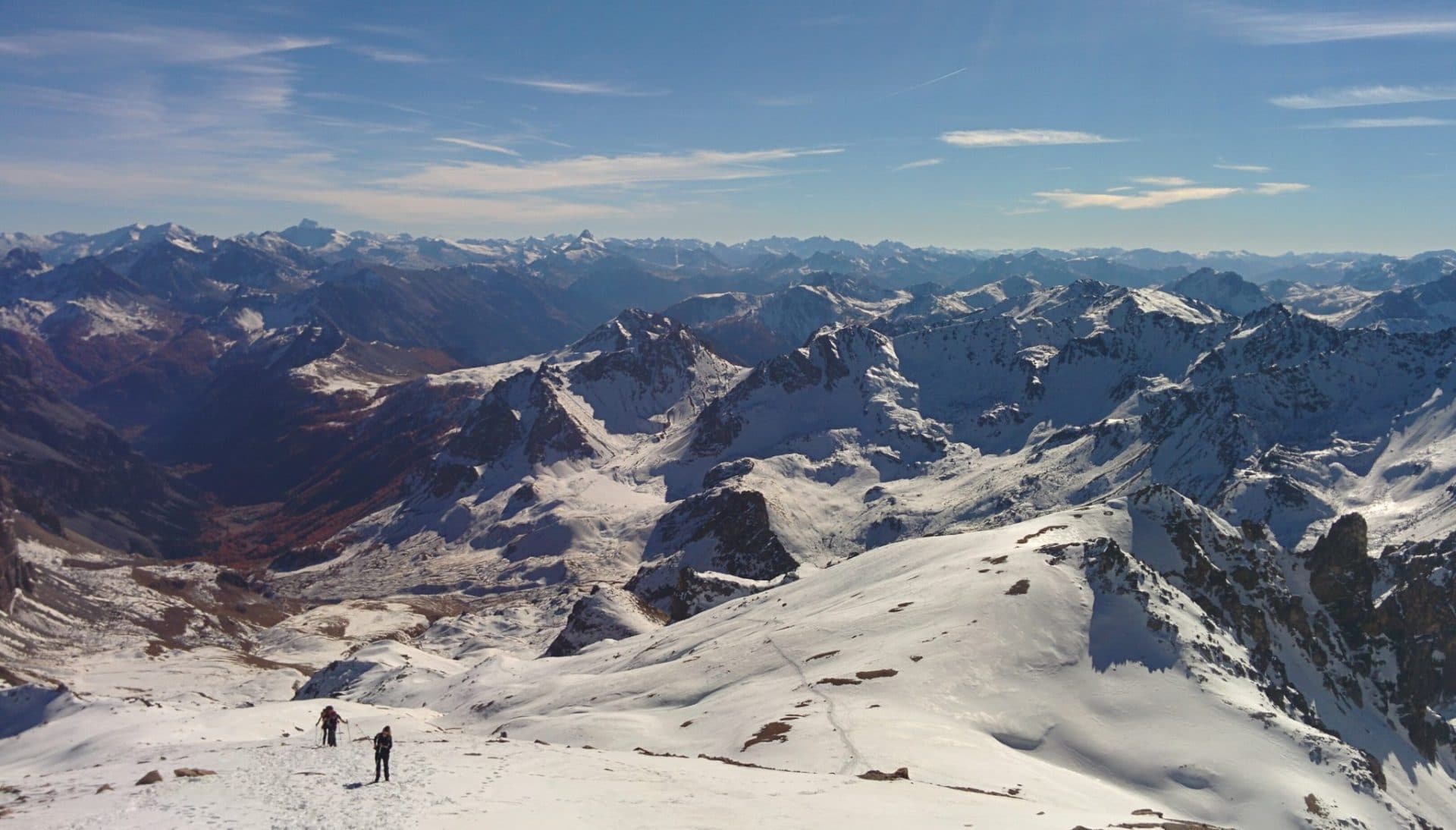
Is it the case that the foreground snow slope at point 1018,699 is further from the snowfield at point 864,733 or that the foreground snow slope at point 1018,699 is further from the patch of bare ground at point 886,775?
the patch of bare ground at point 886,775

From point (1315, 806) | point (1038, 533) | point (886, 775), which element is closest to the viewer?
point (886, 775)

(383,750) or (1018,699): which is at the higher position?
(383,750)

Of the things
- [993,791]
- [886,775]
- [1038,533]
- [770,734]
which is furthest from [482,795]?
[1038,533]

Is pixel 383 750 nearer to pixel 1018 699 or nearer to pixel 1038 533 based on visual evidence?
pixel 1018 699

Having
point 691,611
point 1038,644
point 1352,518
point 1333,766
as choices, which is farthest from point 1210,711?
point 691,611

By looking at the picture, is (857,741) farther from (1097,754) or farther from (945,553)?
(945,553)

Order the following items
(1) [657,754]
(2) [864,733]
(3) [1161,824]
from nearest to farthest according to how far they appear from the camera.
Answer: (3) [1161,824] → (2) [864,733] → (1) [657,754]

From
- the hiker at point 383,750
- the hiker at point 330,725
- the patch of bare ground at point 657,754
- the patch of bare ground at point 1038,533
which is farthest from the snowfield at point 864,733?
the hiker at point 330,725
